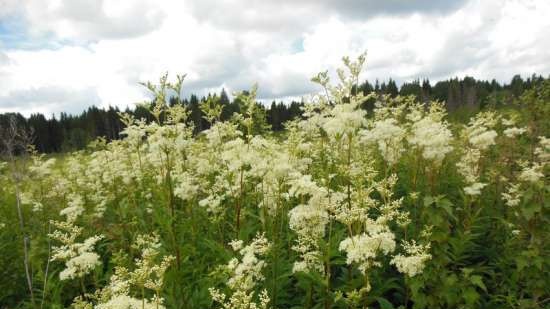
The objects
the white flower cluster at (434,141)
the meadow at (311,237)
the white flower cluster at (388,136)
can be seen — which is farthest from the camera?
the white flower cluster at (388,136)

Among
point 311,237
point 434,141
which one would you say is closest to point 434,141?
point 434,141

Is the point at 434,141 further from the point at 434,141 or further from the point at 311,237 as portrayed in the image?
the point at 311,237

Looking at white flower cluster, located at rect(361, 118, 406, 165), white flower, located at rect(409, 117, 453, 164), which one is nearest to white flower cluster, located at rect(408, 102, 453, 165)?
white flower, located at rect(409, 117, 453, 164)

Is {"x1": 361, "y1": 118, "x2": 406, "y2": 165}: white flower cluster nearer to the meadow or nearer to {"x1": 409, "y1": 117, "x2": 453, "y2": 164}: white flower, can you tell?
the meadow

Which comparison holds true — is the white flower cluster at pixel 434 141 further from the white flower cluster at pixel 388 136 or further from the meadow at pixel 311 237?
the white flower cluster at pixel 388 136

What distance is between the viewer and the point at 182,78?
18.0 ft

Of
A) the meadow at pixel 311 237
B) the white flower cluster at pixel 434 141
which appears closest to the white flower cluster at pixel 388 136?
the meadow at pixel 311 237

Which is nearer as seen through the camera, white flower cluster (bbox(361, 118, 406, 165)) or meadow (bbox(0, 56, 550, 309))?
meadow (bbox(0, 56, 550, 309))

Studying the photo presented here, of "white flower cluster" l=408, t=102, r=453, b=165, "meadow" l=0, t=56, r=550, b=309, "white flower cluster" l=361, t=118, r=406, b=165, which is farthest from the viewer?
"white flower cluster" l=361, t=118, r=406, b=165

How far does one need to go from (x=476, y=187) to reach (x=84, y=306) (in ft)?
16.5

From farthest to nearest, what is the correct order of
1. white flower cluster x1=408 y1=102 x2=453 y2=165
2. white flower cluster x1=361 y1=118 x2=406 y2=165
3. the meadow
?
white flower cluster x1=361 y1=118 x2=406 y2=165
white flower cluster x1=408 y1=102 x2=453 y2=165
the meadow

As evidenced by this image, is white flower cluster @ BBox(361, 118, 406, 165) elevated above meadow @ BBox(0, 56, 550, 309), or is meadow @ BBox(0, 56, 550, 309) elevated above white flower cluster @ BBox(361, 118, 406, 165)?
white flower cluster @ BBox(361, 118, 406, 165)

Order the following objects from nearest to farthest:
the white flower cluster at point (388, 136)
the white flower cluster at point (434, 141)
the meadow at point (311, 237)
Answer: the meadow at point (311, 237) → the white flower cluster at point (434, 141) → the white flower cluster at point (388, 136)

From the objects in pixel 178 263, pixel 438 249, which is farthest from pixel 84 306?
pixel 438 249
